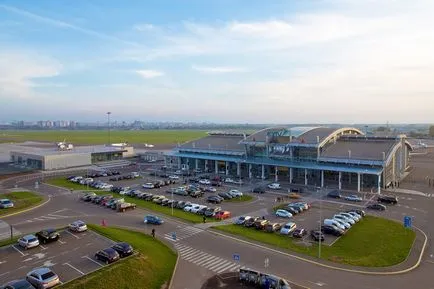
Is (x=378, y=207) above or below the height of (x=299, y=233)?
below

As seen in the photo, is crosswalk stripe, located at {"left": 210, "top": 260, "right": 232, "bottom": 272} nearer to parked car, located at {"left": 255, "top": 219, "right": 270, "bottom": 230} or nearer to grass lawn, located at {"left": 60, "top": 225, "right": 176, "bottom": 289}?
grass lawn, located at {"left": 60, "top": 225, "right": 176, "bottom": 289}

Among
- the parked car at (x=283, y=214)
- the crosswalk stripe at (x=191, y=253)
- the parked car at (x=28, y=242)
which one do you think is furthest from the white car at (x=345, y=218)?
the parked car at (x=28, y=242)

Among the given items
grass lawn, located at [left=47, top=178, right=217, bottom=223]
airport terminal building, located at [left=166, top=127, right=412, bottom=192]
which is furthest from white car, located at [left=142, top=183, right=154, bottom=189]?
airport terminal building, located at [left=166, top=127, right=412, bottom=192]

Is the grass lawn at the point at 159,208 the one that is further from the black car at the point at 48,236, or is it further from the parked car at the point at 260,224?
→ the black car at the point at 48,236

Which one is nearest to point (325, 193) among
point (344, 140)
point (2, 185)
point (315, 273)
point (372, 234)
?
point (344, 140)

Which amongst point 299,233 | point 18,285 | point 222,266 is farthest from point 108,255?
point 299,233

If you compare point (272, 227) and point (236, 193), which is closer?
point (272, 227)

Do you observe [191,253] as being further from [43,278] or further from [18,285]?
[18,285]
